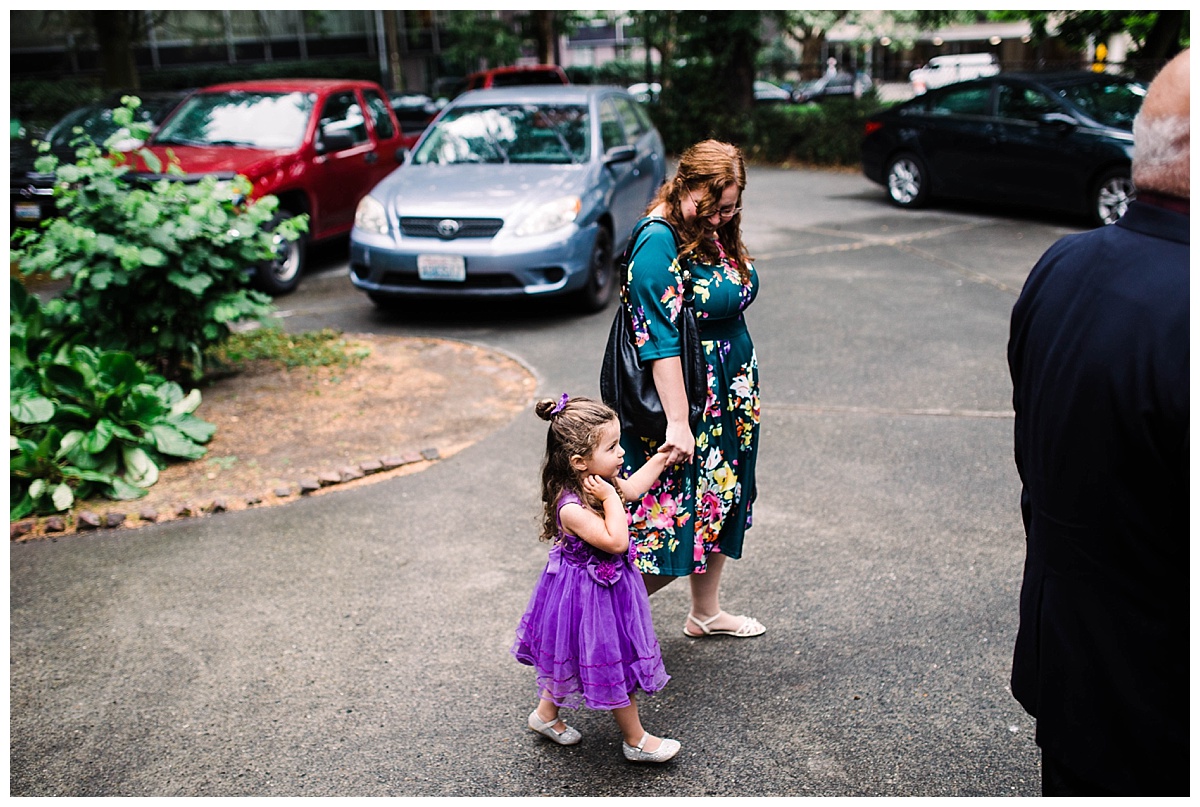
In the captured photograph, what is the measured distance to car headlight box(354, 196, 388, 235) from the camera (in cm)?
827

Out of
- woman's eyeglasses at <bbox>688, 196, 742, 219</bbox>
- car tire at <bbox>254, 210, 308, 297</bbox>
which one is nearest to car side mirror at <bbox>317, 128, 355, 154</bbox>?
car tire at <bbox>254, 210, 308, 297</bbox>

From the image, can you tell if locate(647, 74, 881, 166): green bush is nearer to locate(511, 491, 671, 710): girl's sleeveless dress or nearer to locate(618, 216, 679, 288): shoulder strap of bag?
locate(618, 216, 679, 288): shoulder strap of bag

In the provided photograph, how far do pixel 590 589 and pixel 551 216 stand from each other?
5533 mm

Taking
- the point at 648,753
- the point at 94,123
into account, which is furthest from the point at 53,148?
the point at 648,753

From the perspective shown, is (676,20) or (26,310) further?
(676,20)

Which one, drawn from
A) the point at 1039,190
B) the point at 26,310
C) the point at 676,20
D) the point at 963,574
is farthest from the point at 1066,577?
the point at 676,20

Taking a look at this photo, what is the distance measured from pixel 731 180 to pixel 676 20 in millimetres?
18894

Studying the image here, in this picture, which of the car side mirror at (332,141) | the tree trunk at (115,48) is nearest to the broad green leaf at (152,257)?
the car side mirror at (332,141)

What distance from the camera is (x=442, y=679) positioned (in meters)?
3.59

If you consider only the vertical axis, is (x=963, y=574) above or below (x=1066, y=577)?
below

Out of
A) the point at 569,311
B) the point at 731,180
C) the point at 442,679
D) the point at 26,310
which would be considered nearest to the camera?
the point at 731,180

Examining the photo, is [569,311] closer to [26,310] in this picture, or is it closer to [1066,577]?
[26,310]

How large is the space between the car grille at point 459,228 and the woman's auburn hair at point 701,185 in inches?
192

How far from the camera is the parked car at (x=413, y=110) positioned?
63.4ft
